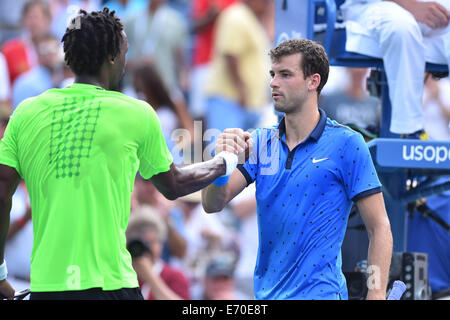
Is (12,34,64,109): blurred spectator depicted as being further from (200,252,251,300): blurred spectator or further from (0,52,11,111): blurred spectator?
(200,252,251,300): blurred spectator

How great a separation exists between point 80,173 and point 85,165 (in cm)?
4

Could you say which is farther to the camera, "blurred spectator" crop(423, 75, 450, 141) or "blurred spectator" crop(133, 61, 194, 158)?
"blurred spectator" crop(423, 75, 450, 141)

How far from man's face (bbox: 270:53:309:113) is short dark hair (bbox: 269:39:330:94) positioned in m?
0.02

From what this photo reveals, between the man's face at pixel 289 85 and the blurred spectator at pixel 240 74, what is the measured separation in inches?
186

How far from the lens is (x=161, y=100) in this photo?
9594 millimetres

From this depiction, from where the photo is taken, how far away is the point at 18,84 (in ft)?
31.1

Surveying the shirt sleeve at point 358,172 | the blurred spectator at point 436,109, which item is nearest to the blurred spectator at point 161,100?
the blurred spectator at point 436,109

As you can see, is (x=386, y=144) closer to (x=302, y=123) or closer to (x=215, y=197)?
(x=302, y=123)

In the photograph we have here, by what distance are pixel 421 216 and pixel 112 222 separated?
159 inches

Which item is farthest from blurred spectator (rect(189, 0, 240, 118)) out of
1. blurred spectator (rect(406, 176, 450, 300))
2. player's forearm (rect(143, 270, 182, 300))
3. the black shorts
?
the black shorts

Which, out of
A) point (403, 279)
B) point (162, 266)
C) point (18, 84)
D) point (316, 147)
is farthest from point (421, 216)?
point (18, 84)

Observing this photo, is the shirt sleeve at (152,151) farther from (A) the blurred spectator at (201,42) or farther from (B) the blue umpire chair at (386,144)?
(A) the blurred spectator at (201,42)

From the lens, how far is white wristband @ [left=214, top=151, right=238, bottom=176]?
435 cm

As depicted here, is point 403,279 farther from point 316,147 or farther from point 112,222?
point 112,222
